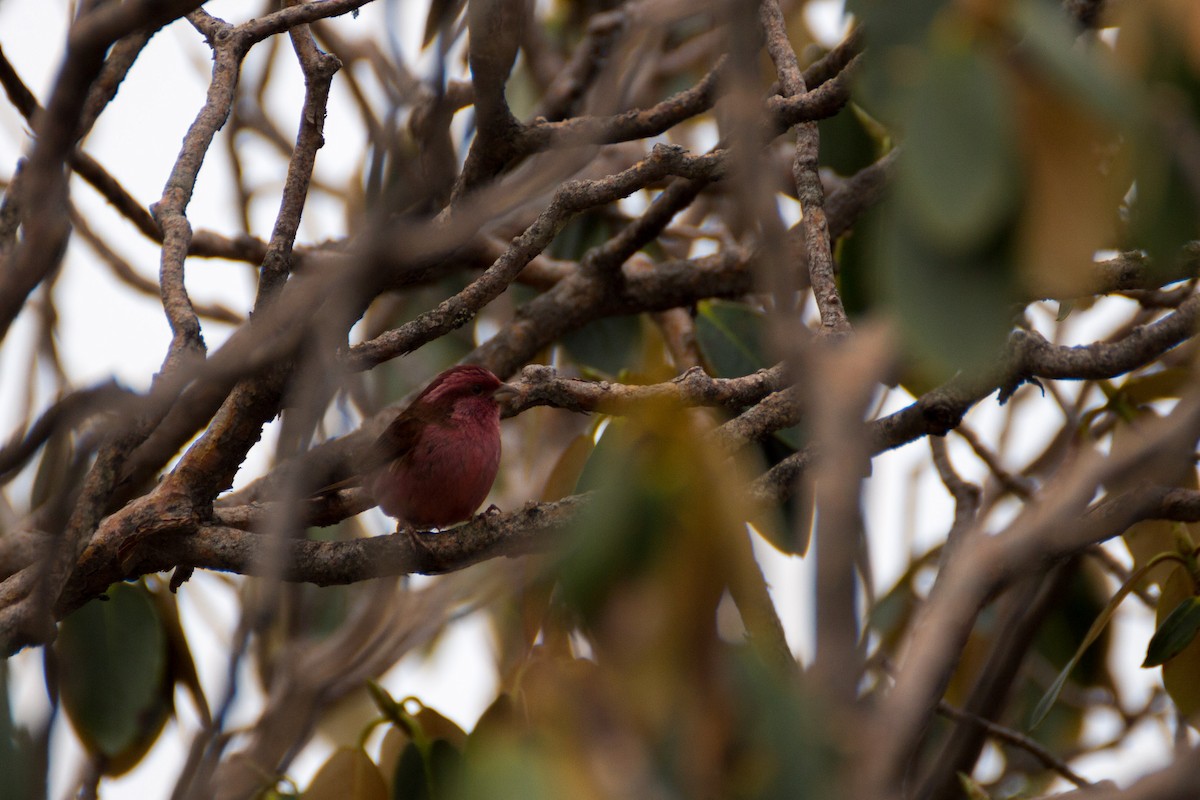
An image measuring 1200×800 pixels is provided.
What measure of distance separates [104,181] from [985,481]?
4109 millimetres

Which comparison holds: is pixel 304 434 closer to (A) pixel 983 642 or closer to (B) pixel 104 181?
(B) pixel 104 181

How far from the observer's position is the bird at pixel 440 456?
15.3 feet

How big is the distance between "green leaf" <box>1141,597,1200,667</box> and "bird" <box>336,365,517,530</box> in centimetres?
243

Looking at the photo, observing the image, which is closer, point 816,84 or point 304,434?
point 304,434

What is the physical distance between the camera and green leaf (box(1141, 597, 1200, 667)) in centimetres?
319

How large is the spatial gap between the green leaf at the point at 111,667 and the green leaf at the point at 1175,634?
2.96m

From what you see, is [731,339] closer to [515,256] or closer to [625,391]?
[625,391]

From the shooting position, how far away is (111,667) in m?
3.80

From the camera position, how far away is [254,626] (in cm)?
183

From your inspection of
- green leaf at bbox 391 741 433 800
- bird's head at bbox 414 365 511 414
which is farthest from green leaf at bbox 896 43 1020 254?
bird's head at bbox 414 365 511 414

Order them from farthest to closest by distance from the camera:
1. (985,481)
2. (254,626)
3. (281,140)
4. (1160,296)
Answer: (281,140)
(985,481)
(1160,296)
(254,626)

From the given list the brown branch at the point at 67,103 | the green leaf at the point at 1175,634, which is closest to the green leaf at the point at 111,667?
the brown branch at the point at 67,103

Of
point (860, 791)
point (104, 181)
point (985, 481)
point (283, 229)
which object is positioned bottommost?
point (985, 481)

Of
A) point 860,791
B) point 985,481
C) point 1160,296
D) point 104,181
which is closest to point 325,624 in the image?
point 104,181
